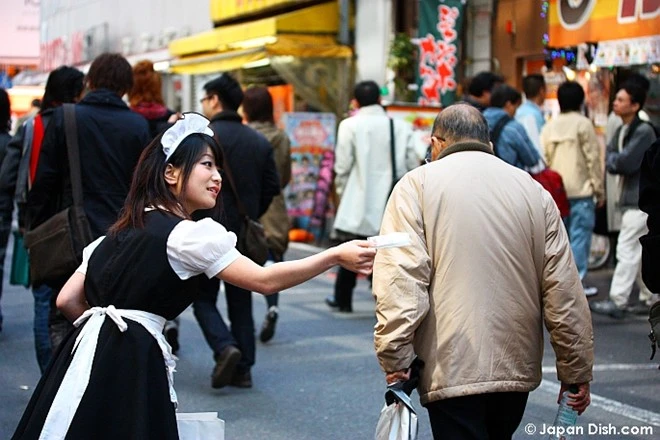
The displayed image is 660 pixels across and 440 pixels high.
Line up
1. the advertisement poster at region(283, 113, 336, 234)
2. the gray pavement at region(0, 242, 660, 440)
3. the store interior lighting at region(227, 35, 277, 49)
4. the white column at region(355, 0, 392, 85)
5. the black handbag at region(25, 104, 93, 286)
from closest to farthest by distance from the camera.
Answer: the black handbag at region(25, 104, 93, 286) < the gray pavement at region(0, 242, 660, 440) < the advertisement poster at region(283, 113, 336, 234) < the white column at region(355, 0, 392, 85) < the store interior lighting at region(227, 35, 277, 49)

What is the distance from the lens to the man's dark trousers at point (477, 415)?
394 cm

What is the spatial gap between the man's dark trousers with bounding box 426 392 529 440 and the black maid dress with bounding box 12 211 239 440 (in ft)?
3.08

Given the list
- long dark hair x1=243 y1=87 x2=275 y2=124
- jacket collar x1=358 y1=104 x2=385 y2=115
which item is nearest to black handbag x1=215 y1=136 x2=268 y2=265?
long dark hair x1=243 y1=87 x2=275 y2=124

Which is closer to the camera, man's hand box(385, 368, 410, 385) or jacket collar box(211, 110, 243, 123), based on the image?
man's hand box(385, 368, 410, 385)

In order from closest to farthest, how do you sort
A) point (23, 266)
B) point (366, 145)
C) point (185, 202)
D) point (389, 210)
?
point (185, 202) → point (389, 210) → point (23, 266) → point (366, 145)

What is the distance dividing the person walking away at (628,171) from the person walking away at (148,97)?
391 centimetres

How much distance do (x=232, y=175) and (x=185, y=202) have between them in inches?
149

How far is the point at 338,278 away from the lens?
34.1 ft

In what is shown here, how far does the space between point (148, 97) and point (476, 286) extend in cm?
463

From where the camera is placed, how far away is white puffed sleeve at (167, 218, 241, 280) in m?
3.58

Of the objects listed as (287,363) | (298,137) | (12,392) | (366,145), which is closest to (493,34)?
(298,137)

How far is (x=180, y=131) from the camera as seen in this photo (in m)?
3.84

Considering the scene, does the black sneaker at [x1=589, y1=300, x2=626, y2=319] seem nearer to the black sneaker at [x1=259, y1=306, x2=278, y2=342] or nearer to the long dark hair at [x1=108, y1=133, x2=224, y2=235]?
the black sneaker at [x1=259, y1=306, x2=278, y2=342]

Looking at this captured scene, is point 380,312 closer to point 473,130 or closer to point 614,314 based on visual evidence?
point 473,130
